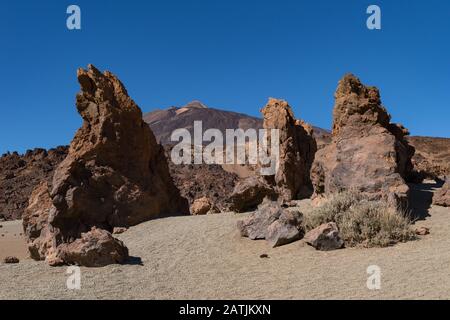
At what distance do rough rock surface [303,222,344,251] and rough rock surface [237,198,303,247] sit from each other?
64 centimetres

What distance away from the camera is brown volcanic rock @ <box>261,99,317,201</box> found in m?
16.6

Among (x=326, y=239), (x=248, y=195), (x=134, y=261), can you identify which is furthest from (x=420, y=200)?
(x=134, y=261)

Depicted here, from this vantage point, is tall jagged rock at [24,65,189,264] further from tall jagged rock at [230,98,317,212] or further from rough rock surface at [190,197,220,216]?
tall jagged rock at [230,98,317,212]

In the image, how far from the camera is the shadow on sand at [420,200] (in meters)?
10.7

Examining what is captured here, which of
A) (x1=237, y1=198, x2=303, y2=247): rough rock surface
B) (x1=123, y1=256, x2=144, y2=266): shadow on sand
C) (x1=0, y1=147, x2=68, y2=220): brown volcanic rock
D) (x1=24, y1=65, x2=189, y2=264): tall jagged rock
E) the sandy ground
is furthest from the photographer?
(x1=0, y1=147, x2=68, y2=220): brown volcanic rock

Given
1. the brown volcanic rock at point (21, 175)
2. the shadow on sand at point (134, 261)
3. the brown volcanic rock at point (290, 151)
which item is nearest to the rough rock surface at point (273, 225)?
the shadow on sand at point (134, 261)

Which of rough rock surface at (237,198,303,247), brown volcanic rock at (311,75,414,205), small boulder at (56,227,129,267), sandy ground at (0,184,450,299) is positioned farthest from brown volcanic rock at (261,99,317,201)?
small boulder at (56,227,129,267)

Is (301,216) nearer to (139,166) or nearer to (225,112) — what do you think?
(139,166)

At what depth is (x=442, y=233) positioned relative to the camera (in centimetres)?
927

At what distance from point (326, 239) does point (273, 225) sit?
1.31m

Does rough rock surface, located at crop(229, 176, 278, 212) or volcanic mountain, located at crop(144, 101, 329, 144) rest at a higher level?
volcanic mountain, located at crop(144, 101, 329, 144)

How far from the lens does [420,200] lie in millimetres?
11844
